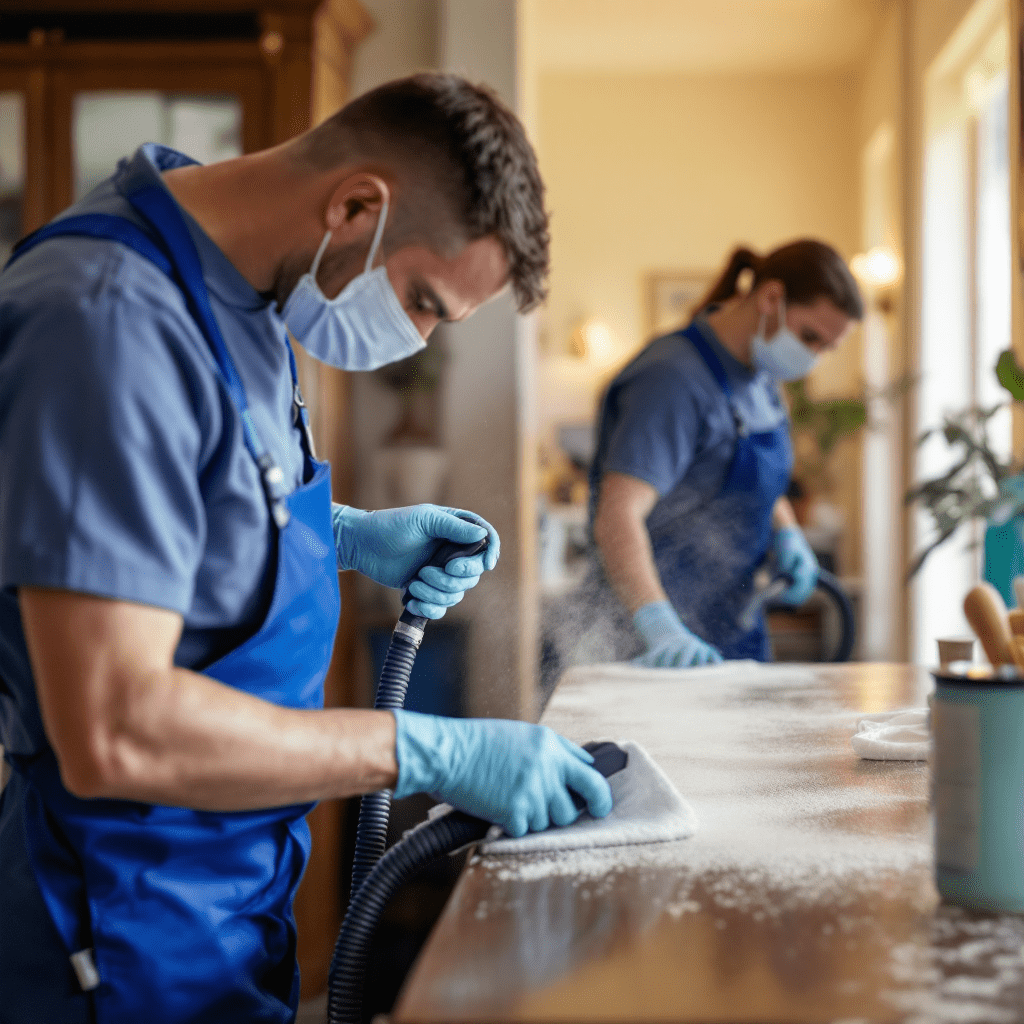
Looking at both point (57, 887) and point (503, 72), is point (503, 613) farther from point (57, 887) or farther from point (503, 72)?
point (57, 887)

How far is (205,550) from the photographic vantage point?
37.1 inches

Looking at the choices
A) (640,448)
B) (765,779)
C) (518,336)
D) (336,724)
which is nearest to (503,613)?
(518,336)

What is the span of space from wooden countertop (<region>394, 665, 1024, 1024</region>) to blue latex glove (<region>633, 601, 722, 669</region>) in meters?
0.82

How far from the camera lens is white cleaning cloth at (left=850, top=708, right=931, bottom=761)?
3.84 ft

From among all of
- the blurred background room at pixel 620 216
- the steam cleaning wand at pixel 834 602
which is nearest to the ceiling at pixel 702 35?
the blurred background room at pixel 620 216

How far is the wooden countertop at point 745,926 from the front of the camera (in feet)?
2.03

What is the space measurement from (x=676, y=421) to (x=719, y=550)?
1.19ft

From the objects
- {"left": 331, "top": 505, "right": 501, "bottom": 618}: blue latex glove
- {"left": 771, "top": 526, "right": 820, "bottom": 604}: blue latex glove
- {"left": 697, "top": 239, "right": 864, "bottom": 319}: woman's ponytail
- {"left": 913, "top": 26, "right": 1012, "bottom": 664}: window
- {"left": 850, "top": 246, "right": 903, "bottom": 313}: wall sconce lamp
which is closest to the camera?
{"left": 331, "top": 505, "right": 501, "bottom": 618}: blue latex glove

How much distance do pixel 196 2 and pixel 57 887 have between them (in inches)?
100

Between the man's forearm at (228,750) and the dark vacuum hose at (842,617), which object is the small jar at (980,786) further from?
the dark vacuum hose at (842,617)

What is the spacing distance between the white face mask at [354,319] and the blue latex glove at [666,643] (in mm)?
1034

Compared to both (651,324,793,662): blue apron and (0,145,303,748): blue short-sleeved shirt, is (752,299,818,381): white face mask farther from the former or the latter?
(0,145,303,748): blue short-sleeved shirt

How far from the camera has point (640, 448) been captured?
86.8 inches

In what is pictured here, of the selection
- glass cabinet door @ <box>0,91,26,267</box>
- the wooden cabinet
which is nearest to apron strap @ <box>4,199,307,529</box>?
the wooden cabinet
